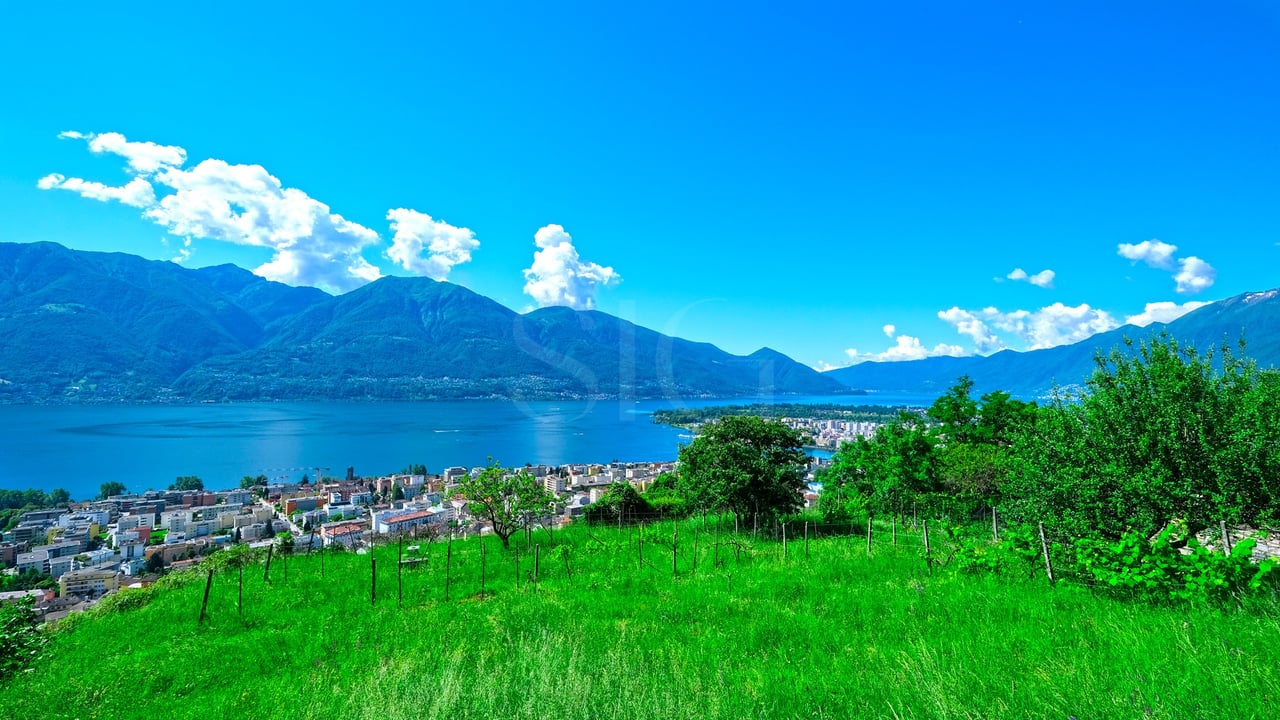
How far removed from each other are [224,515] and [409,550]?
80.9 feet

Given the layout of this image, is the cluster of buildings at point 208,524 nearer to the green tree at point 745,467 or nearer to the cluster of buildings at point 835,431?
the green tree at point 745,467

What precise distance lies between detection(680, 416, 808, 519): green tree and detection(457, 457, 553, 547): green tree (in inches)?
177

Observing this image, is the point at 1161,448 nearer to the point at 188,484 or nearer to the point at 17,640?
the point at 17,640

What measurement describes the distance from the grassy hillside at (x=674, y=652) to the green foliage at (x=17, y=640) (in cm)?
23

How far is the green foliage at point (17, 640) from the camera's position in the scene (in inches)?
184

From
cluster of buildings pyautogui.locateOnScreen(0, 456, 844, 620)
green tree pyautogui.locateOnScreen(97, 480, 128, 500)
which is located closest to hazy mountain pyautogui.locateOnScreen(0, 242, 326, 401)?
green tree pyautogui.locateOnScreen(97, 480, 128, 500)

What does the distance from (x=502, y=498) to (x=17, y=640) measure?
30.8ft

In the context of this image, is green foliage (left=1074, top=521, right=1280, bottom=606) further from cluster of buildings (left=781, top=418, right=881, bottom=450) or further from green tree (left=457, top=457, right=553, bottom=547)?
cluster of buildings (left=781, top=418, right=881, bottom=450)

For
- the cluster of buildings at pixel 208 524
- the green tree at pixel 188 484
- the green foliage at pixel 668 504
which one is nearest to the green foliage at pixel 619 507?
the green foliage at pixel 668 504

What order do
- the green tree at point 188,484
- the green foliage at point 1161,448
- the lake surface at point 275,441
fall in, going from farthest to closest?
the lake surface at point 275,441, the green tree at point 188,484, the green foliage at point 1161,448

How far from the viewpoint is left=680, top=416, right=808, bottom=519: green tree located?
14320mm

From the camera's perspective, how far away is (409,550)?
42.3 ft

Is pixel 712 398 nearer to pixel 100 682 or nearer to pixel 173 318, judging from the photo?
pixel 100 682

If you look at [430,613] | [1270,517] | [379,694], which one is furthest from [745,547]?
[379,694]
